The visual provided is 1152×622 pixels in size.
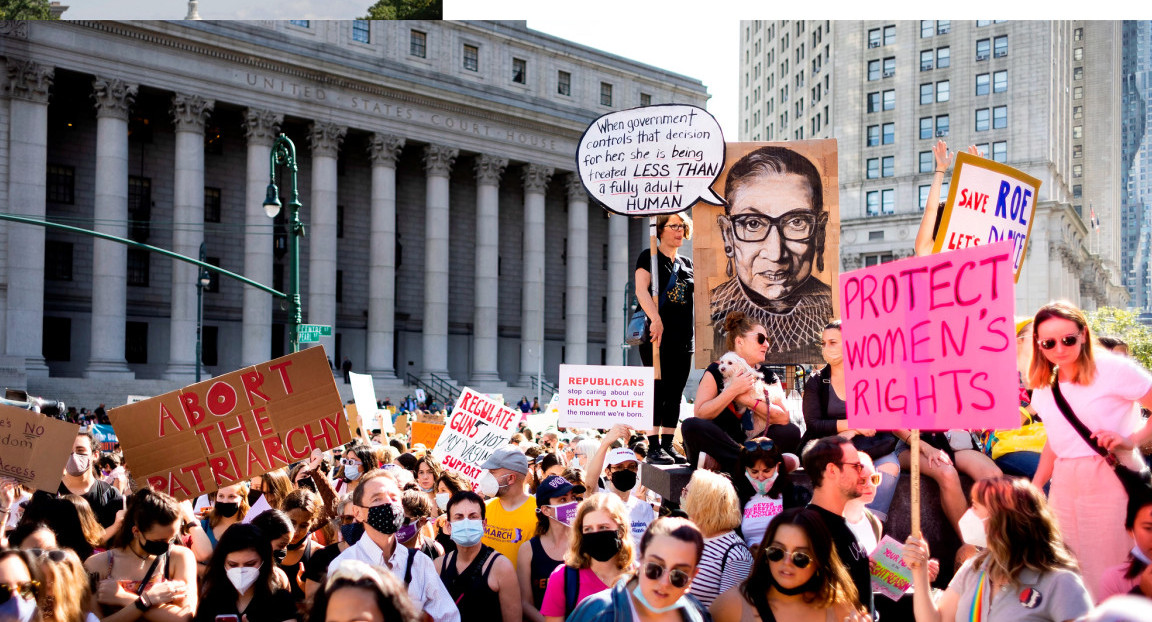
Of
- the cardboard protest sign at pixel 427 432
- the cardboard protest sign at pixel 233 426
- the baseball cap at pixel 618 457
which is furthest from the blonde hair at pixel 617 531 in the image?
the cardboard protest sign at pixel 427 432

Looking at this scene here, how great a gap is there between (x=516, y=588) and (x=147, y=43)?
130ft

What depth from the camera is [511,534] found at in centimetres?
694

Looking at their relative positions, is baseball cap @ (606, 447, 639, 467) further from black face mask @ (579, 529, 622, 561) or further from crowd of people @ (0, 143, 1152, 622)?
black face mask @ (579, 529, 622, 561)

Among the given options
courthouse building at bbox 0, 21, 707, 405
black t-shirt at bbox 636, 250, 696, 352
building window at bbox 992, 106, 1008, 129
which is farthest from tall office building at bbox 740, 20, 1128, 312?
black t-shirt at bbox 636, 250, 696, 352

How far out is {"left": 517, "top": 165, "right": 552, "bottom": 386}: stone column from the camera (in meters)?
52.1

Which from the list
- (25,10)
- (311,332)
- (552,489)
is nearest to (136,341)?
(25,10)

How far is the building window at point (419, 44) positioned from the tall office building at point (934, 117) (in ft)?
114

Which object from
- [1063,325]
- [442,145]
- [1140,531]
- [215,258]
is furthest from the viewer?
[442,145]

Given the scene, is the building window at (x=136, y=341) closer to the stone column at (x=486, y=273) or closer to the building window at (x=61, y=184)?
the building window at (x=61, y=184)

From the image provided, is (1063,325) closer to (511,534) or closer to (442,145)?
(511,534)

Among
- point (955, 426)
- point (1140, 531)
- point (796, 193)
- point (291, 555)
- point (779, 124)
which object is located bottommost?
point (291, 555)

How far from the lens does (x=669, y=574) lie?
434cm

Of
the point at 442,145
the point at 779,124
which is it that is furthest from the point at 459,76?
the point at 779,124

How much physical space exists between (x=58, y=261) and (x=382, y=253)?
13.3m
